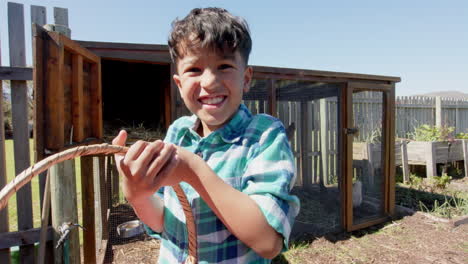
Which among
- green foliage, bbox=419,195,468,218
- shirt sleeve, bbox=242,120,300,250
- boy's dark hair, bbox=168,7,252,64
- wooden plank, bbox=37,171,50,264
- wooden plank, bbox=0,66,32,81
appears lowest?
green foliage, bbox=419,195,468,218

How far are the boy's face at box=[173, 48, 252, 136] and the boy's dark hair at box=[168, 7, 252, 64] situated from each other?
0.02 metres

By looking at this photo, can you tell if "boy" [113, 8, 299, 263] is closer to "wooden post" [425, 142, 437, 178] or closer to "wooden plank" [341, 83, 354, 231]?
"wooden plank" [341, 83, 354, 231]

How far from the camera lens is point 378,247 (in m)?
4.07

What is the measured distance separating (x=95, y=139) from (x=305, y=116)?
334 cm

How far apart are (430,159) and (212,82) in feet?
24.6

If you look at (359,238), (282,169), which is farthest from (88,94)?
(359,238)

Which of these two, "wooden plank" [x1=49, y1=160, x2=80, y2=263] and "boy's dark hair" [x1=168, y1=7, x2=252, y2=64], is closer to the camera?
"boy's dark hair" [x1=168, y1=7, x2=252, y2=64]

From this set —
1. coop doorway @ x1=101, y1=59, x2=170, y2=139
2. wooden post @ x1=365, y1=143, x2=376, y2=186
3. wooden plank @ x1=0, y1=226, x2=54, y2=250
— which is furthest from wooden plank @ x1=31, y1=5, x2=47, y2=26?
wooden post @ x1=365, y1=143, x2=376, y2=186

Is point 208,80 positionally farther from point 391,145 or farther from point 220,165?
point 391,145

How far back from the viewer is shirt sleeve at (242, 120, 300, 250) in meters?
0.81

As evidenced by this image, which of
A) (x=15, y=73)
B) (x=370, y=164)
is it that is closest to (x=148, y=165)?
(x=15, y=73)

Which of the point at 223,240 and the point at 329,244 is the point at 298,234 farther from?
the point at 223,240

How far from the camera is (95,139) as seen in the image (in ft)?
8.00

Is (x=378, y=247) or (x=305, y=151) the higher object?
(x=305, y=151)
